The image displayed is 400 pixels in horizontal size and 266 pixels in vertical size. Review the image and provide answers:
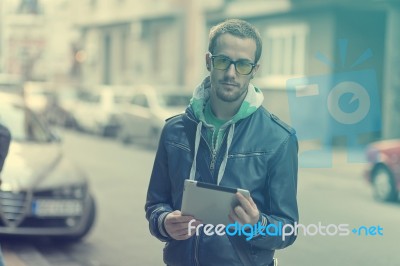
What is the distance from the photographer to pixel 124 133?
67.0 feet

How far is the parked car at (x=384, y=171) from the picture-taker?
10156 mm

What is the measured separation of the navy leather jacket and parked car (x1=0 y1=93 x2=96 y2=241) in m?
4.43

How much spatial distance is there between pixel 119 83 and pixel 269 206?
3321 centimetres

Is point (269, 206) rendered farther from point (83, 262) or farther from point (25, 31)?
point (25, 31)

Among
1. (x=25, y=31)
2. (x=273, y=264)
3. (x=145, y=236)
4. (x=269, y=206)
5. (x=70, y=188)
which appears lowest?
(x=145, y=236)

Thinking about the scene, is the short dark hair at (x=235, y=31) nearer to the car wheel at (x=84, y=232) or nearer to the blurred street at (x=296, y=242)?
the blurred street at (x=296, y=242)

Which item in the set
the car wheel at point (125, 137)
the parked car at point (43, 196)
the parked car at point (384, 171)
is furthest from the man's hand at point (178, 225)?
the car wheel at point (125, 137)

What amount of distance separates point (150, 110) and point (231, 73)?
54.3ft

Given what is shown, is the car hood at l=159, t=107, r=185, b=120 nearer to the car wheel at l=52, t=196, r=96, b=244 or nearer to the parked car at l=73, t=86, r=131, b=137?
the parked car at l=73, t=86, r=131, b=137

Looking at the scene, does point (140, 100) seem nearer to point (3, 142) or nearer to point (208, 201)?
point (3, 142)

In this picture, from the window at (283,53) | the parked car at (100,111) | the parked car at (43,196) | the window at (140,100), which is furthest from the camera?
the parked car at (100,111)

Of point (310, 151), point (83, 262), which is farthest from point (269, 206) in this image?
point (310, 151)

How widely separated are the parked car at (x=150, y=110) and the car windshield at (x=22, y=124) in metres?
9.66

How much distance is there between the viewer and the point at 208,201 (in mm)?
2426
